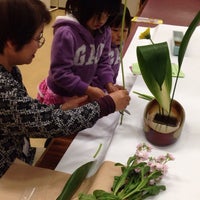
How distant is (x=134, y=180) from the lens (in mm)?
728

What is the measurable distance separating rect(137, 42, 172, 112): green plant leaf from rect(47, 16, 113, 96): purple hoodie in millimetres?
378

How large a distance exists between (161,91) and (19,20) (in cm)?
38

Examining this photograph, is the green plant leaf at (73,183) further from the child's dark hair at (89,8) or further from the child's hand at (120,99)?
the child's dark hair at (89,8)

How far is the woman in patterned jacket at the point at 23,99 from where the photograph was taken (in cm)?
79

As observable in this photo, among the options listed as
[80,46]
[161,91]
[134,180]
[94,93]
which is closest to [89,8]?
[80,46]

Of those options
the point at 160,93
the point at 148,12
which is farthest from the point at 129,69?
the point at 148,12

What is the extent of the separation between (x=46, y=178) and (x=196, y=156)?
14.8 inches

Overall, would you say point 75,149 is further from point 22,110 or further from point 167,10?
point 167,10

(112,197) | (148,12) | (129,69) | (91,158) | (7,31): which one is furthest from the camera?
(148,12)

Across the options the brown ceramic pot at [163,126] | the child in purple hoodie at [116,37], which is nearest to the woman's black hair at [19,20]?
the brown ceramic pot at [163,126]

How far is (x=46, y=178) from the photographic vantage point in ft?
2.70

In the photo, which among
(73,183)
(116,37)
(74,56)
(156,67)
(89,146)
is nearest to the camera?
(73,183)

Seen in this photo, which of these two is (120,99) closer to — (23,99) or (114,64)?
(23,99)

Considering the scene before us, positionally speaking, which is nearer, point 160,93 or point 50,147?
point 160,93
